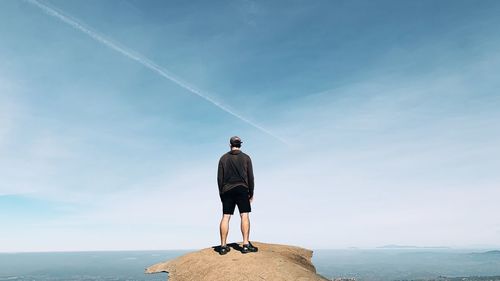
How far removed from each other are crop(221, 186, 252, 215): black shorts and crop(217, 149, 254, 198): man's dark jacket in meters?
0.15

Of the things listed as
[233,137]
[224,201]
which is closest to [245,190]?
[224,201]

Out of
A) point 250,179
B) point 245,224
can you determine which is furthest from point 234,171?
point 245,224

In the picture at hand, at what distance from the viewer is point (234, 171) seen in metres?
12.2

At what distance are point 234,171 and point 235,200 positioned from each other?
0.97 m

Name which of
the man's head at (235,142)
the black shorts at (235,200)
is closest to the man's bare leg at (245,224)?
the black shorts at (235,200)

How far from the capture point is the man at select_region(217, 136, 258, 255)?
39.4 ft

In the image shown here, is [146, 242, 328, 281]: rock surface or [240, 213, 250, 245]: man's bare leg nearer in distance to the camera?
[146, 242, 328, 281]: rock surface

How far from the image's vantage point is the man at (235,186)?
1201 centimetres

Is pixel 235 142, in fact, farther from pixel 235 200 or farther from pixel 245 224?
pixel 245 224

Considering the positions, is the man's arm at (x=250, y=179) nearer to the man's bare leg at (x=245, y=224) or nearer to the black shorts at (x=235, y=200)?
the black shorts at (x=235, y=200)

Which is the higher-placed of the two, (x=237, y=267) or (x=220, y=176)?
(x=220, y=176)

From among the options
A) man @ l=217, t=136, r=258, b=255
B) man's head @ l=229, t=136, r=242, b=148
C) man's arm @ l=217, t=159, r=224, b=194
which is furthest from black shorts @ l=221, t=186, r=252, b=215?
man's head @ l=229, t=136, r=242, b=148

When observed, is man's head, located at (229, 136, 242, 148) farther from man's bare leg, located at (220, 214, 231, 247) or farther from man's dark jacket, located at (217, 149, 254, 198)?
man's bare leg, located at (220, 214, 231, 247)

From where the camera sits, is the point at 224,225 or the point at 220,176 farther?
the point at 220,176
